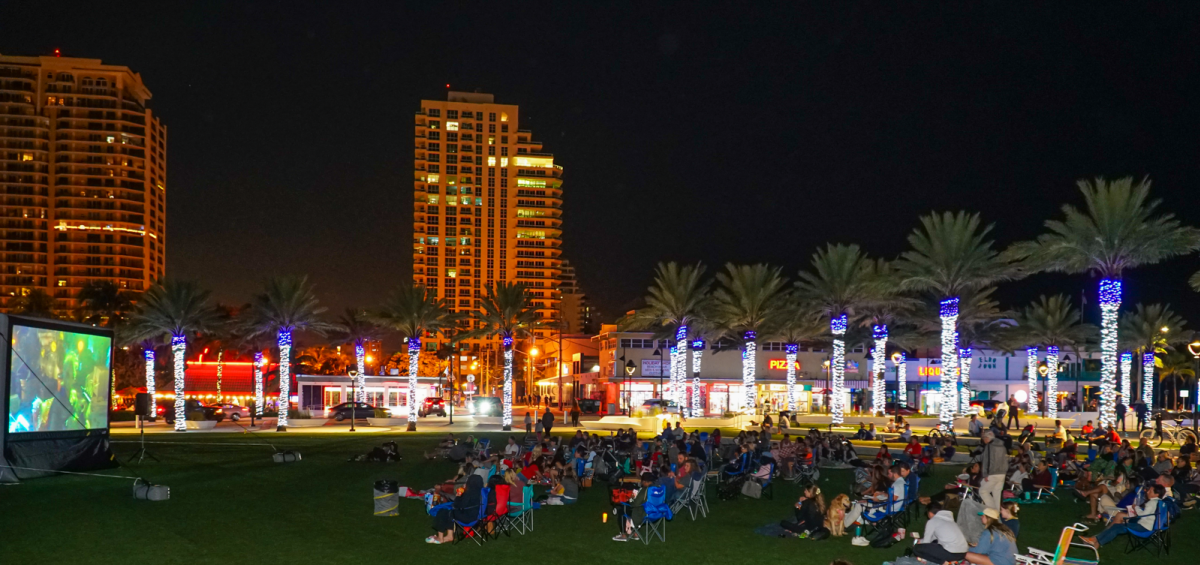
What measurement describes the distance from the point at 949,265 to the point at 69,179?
14766 centimetres

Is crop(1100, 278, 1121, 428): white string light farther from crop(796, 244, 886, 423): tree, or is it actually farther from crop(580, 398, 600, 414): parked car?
crop(580, 398, 600, 414): parked car

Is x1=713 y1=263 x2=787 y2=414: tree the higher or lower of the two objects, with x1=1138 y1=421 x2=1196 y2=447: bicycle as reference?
higher

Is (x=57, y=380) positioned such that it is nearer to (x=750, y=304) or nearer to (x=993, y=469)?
(x=993, y=469)

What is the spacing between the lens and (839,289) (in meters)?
49.0

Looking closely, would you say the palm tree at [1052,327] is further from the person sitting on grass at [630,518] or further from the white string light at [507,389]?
the person sitting on grass at [630,518]

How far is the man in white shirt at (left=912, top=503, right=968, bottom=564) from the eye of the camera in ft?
34.7

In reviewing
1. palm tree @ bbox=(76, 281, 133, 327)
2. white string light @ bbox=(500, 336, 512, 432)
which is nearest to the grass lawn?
white string light @ bbox=(500, 336, 512, 432)

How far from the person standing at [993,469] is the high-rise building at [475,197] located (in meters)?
159

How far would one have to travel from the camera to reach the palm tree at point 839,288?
4850cm

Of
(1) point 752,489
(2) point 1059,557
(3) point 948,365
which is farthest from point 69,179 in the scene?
(2) point 1059,557

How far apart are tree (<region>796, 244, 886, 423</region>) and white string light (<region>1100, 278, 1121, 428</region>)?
1185 cm

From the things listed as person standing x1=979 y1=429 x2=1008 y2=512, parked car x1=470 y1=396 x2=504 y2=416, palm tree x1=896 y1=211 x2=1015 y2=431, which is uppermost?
palm tree x1=896 y1=211 x2=1015 y2=431

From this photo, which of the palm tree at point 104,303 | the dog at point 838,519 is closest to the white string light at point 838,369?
the dog at point 838,519

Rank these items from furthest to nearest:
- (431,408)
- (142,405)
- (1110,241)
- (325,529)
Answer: (431,408)
(1110,241)
(142,405)
(325,529)
